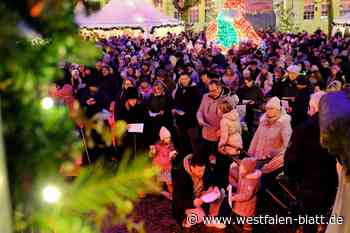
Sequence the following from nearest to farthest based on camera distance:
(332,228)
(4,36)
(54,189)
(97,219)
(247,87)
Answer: (4,36) < (54,189) < (97,219) < (332,228) < (247,87)

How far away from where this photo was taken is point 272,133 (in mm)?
6039

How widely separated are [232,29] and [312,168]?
51.4 feet

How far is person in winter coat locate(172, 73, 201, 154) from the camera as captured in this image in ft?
26.8

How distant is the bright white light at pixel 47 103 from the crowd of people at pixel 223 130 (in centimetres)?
159

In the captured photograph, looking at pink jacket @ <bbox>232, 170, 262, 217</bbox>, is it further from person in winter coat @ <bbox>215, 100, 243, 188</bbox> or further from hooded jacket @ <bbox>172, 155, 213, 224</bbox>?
person in winter coat @ <bbox>215, 100, 243, 188</bbox>

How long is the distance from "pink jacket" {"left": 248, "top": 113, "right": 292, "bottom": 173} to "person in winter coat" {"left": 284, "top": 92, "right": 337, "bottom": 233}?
106 centimetres

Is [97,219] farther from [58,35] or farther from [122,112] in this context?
[122,112]

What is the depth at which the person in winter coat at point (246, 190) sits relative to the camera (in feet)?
18.0

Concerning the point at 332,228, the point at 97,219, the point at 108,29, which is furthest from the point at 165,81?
the point at 108,29

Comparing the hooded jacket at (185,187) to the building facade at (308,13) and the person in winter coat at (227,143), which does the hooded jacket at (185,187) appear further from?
the building facade at (308,13)

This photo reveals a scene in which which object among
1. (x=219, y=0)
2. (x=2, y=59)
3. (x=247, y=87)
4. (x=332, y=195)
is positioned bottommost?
(x=332, y=195)

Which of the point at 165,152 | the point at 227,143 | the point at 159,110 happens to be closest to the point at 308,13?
the point at 159,110

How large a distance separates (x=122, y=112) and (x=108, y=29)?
1403cm

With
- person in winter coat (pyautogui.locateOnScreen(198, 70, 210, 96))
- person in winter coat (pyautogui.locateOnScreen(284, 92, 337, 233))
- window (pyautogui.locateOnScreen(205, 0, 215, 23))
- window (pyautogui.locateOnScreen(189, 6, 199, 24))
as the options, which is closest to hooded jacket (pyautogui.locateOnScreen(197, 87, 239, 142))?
person in winter coat (pyautogui.locateOnScreen(198, 70, 210, 96))
